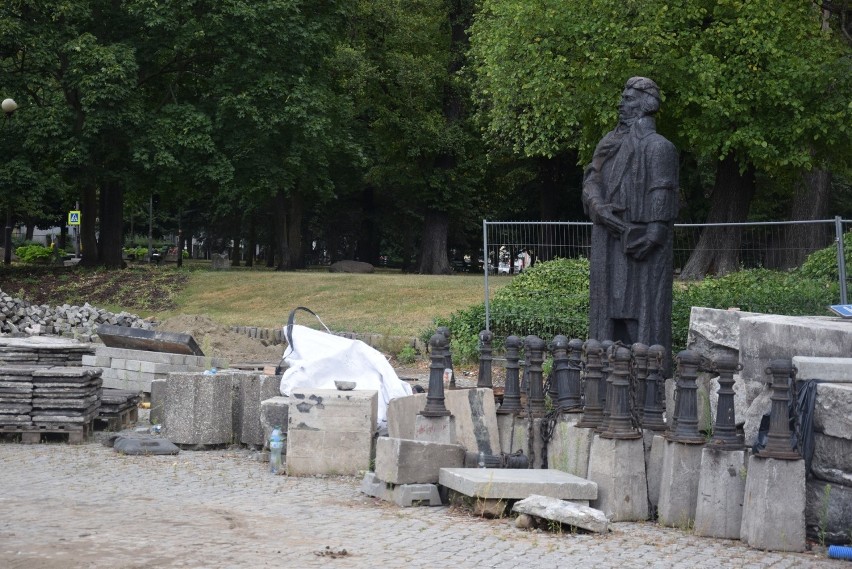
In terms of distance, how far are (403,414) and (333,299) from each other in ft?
58.7

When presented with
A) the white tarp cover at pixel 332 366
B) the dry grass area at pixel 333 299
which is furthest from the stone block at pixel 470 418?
the dry grass area at pixel 333 299

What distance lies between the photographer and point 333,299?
94.2ft

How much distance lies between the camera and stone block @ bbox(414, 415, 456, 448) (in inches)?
405

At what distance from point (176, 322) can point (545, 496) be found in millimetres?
15807

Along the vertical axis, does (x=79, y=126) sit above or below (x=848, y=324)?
above

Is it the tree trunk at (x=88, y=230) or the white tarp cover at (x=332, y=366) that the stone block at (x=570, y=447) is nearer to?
the white tarp cover at (x=332, y=366)

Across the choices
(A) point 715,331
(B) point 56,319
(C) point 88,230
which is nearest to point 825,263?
(A) point 715,331

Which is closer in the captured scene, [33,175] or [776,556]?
[776,556]

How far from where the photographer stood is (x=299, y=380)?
12547 millimetres

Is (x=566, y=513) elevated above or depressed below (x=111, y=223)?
below

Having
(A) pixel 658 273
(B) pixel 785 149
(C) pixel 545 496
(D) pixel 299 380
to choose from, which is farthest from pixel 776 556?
(B) pixel 785 149

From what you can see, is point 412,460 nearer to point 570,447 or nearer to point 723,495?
point 570,447

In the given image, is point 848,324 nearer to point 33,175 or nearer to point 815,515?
point 815,515

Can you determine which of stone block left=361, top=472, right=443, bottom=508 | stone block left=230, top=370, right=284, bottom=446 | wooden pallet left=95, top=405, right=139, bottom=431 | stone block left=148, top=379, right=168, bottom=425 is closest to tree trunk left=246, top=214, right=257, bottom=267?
wooden pallet left=95, top=405, right=139, bottom=431
